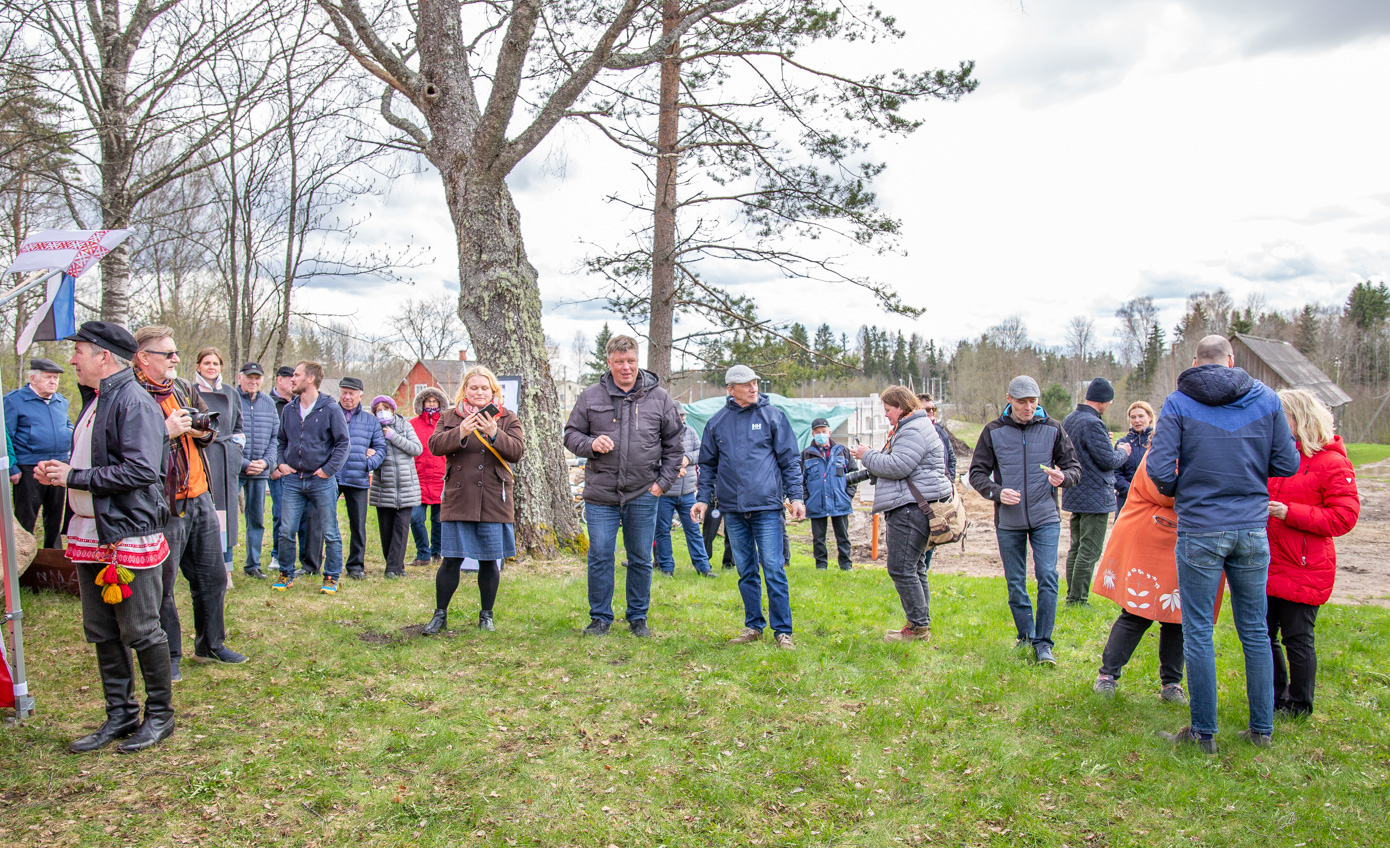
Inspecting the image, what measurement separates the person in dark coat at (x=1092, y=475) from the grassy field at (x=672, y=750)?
1.50 meters

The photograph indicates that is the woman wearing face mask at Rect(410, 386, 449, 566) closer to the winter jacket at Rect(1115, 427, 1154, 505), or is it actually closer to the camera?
the camera

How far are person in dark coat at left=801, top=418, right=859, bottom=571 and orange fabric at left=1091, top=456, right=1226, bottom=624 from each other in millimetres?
4723

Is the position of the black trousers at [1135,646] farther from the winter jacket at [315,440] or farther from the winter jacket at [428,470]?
the winter jacket at [428,470]

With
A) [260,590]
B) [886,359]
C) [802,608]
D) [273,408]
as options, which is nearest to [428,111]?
[273,408]

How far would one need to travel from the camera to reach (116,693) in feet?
12.7

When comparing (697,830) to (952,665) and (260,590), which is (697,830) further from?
(260,590)

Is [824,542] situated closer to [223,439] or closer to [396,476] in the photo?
[396,476]

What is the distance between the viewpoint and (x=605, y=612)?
19.7ft

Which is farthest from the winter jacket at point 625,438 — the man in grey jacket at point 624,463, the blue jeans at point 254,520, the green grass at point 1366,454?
the green grass at point 1366,454

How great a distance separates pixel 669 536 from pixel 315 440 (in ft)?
12.3

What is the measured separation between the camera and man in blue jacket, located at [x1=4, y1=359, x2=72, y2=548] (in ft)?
23.4

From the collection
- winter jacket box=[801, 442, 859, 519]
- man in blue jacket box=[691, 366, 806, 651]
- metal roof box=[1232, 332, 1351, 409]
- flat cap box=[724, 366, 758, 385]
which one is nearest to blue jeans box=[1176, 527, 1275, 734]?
man in blue jacket box=[691, 366, 806, 651]

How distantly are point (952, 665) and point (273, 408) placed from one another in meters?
6.75

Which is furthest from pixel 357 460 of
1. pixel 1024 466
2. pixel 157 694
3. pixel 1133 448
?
pixel 1133 448
